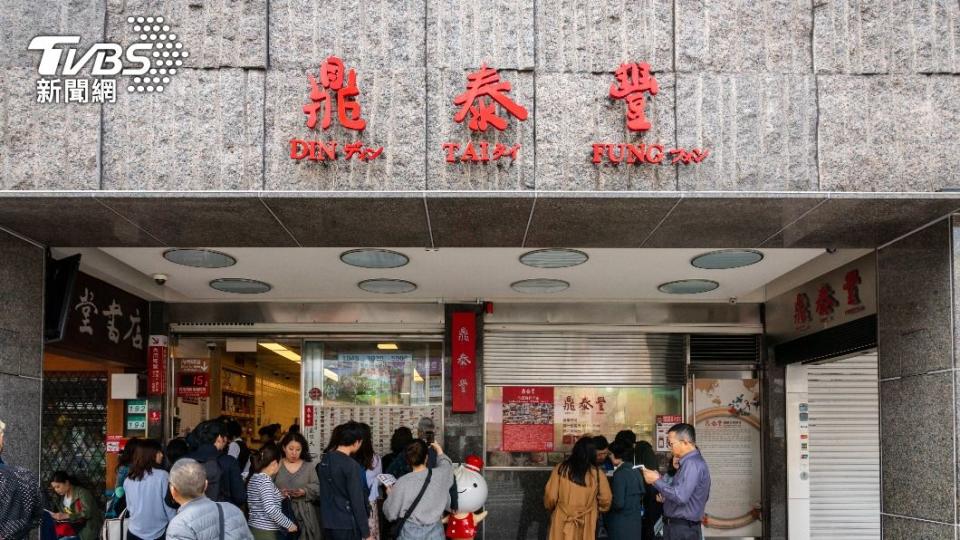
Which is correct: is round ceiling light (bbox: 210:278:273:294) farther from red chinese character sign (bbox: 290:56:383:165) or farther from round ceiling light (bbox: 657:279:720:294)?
round ceiling light (bbox: 657:279:720:294)

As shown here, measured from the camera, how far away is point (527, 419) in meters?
10.9

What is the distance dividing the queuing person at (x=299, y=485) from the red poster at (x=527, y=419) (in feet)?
11.5

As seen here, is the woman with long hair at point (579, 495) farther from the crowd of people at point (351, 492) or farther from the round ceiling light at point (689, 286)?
the round ceiling light at point (689, 286)

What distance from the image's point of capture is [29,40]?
19.4 feet

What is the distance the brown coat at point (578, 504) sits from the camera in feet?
26.1

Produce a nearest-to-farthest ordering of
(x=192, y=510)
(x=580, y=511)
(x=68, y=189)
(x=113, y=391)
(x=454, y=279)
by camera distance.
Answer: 1. (x=192, y=510)
2. (x=68, y=189)
3. (x=580, y=511)
4. (x=454, y=279)
5. (x=113, y=391)

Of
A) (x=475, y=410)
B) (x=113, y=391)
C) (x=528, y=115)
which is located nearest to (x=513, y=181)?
(x=528, y=115)

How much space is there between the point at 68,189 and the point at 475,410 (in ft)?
19.5

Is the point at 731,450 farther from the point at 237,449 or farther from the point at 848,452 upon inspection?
the point at 237,449

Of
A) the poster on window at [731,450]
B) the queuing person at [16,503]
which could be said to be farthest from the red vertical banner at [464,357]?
the queuing person at [16,503]

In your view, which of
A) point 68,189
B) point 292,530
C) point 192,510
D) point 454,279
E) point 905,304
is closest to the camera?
point 192,510

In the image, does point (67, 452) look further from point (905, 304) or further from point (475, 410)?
point (905, 304)

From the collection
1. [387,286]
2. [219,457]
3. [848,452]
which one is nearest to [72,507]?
[219,457]

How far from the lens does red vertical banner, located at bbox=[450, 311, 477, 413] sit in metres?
10.7
